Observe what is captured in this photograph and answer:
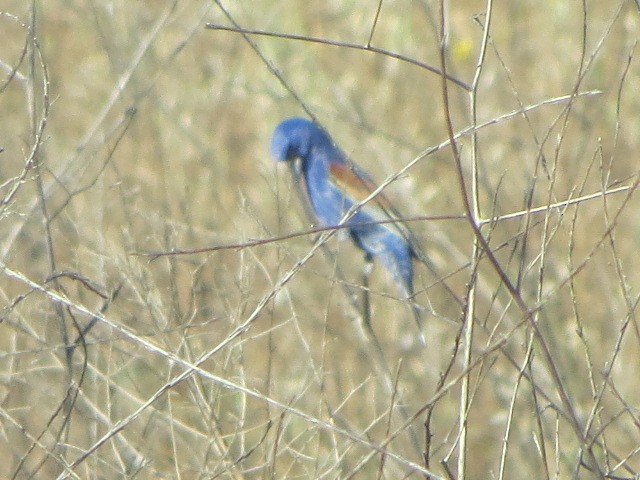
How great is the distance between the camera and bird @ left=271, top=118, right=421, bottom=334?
623cm

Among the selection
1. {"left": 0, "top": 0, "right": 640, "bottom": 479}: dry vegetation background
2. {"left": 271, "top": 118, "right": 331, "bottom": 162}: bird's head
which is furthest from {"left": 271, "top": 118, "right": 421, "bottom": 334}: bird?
{"left": 0, "top": 0, "right": 640, "bottom": 479}: dry vegetation background

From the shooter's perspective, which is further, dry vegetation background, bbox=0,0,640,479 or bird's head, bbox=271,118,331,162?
bird's head, bbox=271,118,331,162

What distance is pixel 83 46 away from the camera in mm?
8828

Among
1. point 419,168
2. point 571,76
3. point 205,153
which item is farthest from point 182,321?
point 571,76

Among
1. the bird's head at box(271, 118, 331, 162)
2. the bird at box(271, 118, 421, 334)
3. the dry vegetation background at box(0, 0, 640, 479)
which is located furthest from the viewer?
the bird's head at box(271, 118, 331, 162)

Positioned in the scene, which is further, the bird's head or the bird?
the bird's head

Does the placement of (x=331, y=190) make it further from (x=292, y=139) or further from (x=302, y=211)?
(x=292, y=139)

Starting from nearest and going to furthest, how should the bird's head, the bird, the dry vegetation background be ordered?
1. the dry vegetation background
2. the bird
3. the bird's head

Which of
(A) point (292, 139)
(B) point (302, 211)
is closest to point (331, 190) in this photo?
(B) point (302, 211)

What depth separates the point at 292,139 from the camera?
6656 mm

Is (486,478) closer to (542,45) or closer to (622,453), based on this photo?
(622,453)

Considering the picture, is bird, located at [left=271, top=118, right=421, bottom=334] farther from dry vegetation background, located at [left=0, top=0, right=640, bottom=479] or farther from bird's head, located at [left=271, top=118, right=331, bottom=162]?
dry vegetation background, located at [left=0, top=0, right=640, bottom=479]

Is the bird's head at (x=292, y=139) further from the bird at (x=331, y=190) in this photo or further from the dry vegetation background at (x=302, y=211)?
the dry vegetation background at (x=302, y=211)

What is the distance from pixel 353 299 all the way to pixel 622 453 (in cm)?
188
